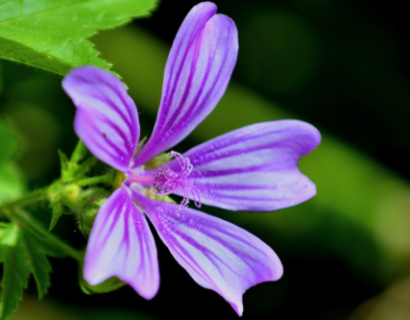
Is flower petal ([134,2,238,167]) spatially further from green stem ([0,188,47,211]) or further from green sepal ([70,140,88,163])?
green stem ([0,188,47,211])

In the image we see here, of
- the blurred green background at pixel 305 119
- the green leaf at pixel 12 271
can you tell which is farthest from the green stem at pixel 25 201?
the blurred green background at pixel 305 119

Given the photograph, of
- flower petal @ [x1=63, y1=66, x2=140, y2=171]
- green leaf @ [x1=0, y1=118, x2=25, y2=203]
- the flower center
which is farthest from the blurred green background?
flower petal @ [x1=63, y1=66, x2=140, y2=171]

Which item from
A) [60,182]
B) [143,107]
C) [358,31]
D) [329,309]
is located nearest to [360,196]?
[329,309]

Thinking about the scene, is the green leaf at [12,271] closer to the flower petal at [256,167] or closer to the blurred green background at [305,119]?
the flower petal at [256,167]

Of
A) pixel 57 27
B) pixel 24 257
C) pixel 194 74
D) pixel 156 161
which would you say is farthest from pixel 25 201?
pixel 194 74

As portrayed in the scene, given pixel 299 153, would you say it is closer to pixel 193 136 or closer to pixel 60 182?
pixel 60 182

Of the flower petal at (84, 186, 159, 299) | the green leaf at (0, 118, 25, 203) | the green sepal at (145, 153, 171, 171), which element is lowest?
the green leaf at (0, 118, 25, 203)
